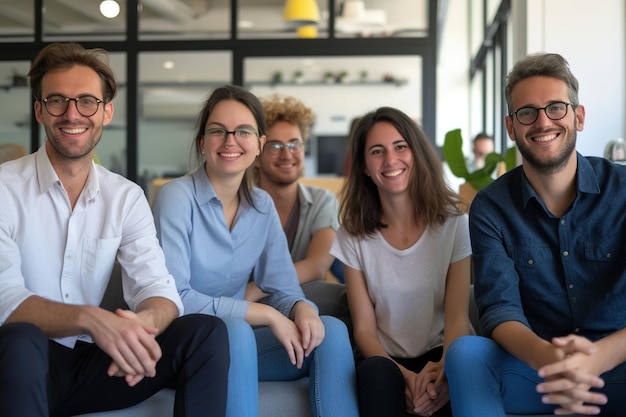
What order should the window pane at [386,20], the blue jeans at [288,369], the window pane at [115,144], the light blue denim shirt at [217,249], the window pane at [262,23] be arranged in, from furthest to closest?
1. the window pane at [115,144]
2. the window pane at [262,23]
3. the window pane at [386,20]
4. the light blue denim shirt at [217,249]
5. the blue jeans at [288,369]

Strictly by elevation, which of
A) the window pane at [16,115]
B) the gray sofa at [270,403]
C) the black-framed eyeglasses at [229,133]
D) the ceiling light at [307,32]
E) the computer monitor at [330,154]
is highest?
the ceiling light at [307,32]

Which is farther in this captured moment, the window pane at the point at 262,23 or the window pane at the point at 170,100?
the window pane at the point at 170,100

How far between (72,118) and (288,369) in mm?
998

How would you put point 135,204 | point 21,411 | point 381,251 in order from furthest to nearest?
point 381,251 < point 135,204 < point 21,411

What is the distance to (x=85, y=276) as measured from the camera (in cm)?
217

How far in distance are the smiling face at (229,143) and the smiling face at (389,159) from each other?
1.33 feet

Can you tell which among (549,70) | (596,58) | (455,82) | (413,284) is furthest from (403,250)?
(455,82)

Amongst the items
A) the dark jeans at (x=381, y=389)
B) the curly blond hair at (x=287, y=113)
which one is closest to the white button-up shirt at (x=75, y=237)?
the dark jeans at (x=381, y=389)

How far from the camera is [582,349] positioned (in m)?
1.80

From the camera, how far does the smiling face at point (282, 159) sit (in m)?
3.30

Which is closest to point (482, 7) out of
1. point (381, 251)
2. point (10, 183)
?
point (381, 251)

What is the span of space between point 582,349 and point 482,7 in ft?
25.4

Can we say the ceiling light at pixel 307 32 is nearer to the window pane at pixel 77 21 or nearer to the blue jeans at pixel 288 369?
the window pane at pixel 77 21

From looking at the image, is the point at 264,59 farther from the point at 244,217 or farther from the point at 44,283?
the point at 44,283
